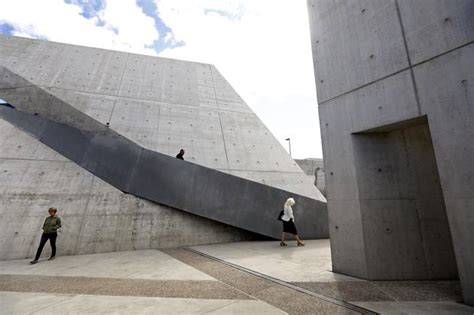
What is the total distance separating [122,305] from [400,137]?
15.9 ft

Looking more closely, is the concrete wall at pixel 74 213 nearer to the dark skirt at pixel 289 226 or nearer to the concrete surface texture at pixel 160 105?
the dark skirt at pixel 289 226

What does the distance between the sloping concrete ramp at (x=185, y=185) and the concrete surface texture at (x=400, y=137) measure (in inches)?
125

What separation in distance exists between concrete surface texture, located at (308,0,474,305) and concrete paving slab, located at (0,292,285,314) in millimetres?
2202

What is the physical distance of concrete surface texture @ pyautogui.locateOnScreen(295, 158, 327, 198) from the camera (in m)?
16.1

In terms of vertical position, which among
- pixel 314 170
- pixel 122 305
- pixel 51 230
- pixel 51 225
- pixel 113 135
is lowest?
pixel 122 305

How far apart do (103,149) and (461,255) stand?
347 inches

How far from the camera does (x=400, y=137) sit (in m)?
3.90

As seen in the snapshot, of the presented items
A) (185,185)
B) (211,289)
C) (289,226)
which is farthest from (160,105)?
(211,289)

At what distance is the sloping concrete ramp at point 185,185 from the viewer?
715 cm

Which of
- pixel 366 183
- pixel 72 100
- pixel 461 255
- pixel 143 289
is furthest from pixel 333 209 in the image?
pixel 72 100

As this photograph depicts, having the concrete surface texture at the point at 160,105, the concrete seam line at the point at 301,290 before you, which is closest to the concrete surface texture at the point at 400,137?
the concrete seam line at the point at 301,290

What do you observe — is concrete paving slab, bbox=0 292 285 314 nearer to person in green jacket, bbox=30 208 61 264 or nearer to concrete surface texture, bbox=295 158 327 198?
person in green jacket, bbox=30 208 61 264

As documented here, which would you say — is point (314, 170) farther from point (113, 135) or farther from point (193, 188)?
point (113, 135)

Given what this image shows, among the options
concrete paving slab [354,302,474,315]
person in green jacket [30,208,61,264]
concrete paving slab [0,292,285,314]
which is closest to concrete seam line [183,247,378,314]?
concrete paving slab [354,302,474,315]
